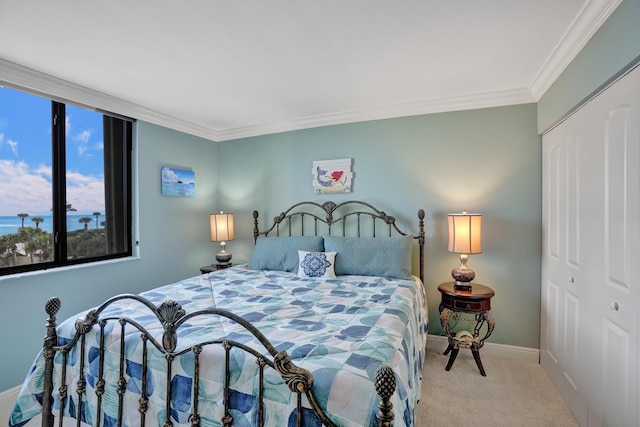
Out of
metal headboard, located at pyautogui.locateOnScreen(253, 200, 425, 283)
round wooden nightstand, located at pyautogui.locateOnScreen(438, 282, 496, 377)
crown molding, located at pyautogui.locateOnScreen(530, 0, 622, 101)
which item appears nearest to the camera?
crown molding, located at pyautogui.locateOnScreen(530, 0, 622, 101)

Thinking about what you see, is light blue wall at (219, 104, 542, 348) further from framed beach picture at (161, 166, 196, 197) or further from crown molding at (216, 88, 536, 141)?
framed beach picture at (161, 166, 196, 197)

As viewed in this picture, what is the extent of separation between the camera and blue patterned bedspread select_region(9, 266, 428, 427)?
3.68 ft

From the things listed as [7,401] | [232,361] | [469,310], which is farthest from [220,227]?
[469,310]

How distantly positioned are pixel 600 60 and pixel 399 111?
5.62 feet

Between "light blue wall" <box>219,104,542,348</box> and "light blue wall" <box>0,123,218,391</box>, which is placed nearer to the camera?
"light blue wall" <box>0,123,218,391</box>

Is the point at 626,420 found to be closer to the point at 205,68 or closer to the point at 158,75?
the point at 205,68

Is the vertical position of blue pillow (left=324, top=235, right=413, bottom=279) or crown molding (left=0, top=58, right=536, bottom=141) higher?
crown molding (left=0, top=58, right=536, bottom=141)

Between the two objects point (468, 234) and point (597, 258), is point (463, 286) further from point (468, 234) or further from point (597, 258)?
point (597, 258)

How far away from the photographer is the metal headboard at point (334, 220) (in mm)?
3283

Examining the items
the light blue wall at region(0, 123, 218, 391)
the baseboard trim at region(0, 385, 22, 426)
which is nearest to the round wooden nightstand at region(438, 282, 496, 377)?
the light blue wall at region(0, 123, 218, 391)

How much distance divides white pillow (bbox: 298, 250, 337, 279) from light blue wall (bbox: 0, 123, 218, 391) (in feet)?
5.45

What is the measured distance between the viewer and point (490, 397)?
2307mm

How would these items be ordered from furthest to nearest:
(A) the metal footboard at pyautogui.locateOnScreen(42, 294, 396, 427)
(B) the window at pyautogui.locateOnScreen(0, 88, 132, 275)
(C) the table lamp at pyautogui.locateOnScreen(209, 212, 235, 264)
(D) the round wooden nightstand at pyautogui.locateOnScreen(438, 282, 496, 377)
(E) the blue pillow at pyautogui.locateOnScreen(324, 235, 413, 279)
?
(C) the table lamp at pyautogui.locateOnScreen(209, 212, 235, 264) < (E) the blue pillow at pyautogui.locateOnScreen(324, 235, 413, 279) < (D) the round wooden nightstand at pyautogui.locateOnScreen(438, 282, 496, 377) < (B) the window at pyautogui.locateOnScreen(0, 88, 132, 275) < (A) the metal footboard at pyautogui.locateOnScreen(42, 294, 396, 427)

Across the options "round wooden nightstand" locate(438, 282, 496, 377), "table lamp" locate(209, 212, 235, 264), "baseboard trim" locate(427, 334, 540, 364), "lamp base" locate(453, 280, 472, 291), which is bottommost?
"baseboard trim" locate(427, 334, 540, 364)
